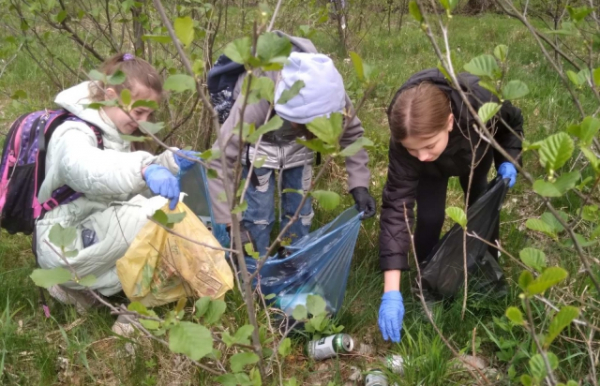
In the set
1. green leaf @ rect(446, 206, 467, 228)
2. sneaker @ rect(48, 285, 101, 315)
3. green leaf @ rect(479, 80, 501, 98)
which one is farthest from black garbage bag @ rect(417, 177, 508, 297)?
sneaker @ rect(48, 285, 101, 315)

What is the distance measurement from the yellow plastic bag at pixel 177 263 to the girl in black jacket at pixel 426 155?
0.64 m

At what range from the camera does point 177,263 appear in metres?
2.19

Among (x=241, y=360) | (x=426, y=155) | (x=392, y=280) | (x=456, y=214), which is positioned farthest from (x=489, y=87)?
(x=392, y=280)

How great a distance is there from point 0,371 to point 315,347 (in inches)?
43.0

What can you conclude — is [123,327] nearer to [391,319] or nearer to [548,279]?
[391,319]

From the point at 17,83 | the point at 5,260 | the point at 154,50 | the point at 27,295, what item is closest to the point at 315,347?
the point at 27,295

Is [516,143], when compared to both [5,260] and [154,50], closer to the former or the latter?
[5,260]

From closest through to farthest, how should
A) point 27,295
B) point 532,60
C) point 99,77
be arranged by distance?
point 99,77 → point 27,295 → point 532,60

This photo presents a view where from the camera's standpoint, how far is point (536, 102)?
401 cm

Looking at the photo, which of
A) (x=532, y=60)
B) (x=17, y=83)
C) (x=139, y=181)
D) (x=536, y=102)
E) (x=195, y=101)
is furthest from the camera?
(x=532, y=60)

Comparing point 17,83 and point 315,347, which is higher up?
point 17,83

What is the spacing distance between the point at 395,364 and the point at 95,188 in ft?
3.95

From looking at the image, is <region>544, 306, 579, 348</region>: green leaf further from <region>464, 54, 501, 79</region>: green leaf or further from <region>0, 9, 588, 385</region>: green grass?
<region>0, 9, 588, 385</region>: green grass

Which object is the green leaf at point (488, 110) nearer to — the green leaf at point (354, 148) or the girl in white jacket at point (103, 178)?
the green leaf at point (354, 148)
